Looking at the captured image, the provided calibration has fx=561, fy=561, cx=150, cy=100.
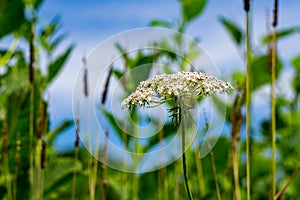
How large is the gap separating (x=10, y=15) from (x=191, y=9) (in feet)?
1.68

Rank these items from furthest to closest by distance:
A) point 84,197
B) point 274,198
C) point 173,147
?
1. point 84,197
2. point 173,147
3. point 274,198

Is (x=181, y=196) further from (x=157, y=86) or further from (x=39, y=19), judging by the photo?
(x=157, y=86)

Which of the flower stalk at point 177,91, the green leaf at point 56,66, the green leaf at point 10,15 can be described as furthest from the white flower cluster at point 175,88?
the green leaf at point 10,15

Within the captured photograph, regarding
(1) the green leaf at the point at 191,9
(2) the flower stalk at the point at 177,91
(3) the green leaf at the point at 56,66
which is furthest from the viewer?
(1) the green leaf at the point at 191,9

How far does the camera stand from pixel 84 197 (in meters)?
1.99

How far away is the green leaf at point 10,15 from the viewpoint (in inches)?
59.7

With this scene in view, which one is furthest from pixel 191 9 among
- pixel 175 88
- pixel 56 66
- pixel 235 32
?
pixel 175 88

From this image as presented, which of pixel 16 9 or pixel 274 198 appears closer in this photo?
pixel 274 198

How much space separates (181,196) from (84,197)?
41 cm

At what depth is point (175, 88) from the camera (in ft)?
2.02

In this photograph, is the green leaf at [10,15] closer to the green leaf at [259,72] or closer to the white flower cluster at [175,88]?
the green leaf at [259,72]

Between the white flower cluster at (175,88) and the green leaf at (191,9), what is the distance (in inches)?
39.7

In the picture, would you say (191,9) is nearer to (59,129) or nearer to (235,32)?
(235,32)

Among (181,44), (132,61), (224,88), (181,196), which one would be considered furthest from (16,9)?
(224,88)
